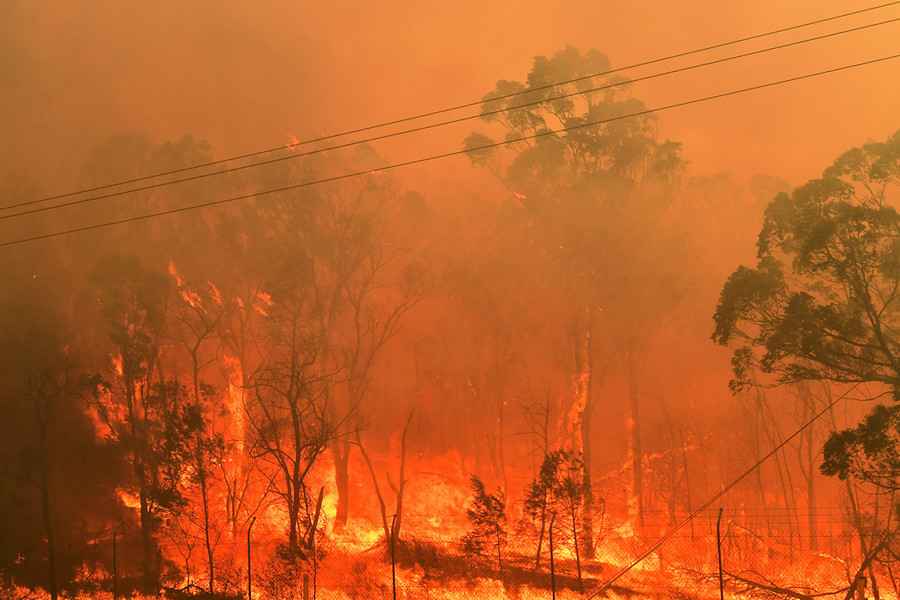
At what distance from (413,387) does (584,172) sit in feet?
65.6

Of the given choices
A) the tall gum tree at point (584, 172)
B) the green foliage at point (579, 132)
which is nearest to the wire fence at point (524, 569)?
the tall gum tree at point (584, 172)

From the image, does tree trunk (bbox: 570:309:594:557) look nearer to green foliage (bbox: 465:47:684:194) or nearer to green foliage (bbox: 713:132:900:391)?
green foliage (bbox: 465:47:684:194)

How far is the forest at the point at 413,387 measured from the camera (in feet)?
106

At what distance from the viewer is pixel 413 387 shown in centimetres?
5422

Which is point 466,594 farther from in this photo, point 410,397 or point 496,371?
point 410,397

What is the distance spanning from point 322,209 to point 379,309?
22.5 feet

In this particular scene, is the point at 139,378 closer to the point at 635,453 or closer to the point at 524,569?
the point at 524,569

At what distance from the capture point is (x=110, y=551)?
37844mm

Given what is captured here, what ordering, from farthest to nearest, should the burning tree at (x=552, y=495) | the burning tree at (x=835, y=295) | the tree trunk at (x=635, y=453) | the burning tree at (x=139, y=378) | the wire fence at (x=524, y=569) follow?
1. the tree trunk at (x=635, y=453)
2. the burning tree at (x=139, y=378)
3. the wire fence at (x=524, y=569)
4. the burning tree at (x=552, y=495)
5. the burning tree at (x=835, y=295)

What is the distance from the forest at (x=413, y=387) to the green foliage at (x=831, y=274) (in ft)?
33.5

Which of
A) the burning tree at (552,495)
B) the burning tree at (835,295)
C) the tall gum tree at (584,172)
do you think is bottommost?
the burning tree at (552,495)

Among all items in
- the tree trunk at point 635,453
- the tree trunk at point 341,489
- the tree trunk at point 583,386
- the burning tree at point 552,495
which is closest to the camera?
the burning tree at point 552,495

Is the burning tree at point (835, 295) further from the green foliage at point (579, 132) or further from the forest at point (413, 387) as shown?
the green foliage at point (579, 132)

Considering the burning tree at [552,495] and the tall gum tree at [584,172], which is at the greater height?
the tall gum tree at [584,172]
